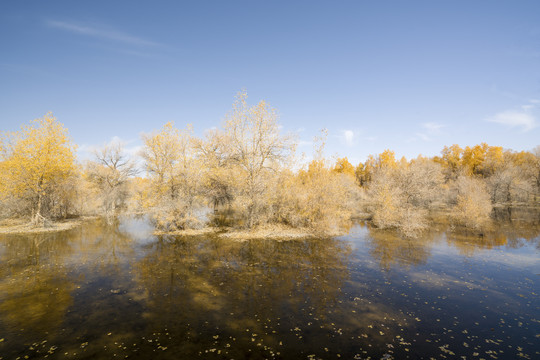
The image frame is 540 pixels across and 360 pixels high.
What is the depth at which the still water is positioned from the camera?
7.33 metres

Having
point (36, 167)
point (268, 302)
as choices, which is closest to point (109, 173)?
point (36, 167)

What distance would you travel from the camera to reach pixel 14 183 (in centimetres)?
2411

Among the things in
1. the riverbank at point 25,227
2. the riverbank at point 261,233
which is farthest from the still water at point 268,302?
the riverbank at point 25,227

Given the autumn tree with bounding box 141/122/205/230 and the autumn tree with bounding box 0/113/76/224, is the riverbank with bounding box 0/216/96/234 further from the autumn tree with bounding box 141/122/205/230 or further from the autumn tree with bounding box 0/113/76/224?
the autumn tree with bounding box 141/122/205/230

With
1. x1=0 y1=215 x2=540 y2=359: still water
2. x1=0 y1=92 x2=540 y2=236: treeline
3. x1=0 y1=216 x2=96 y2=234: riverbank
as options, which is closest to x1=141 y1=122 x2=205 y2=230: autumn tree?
x1=0 y1=92 x2=540 y2=236: treeline

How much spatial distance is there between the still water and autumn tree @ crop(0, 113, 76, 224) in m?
8.25

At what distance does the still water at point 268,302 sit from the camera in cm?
733

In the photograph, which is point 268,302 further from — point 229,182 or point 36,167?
point 36,167

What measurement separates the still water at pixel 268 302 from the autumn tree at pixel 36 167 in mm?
8255

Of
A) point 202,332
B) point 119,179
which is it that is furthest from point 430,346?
point 119,179

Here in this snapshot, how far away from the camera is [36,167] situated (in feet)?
81.7

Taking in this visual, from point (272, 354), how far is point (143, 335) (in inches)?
160

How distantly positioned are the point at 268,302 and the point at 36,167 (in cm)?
2801

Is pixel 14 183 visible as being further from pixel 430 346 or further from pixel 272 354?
pixel 430 346
